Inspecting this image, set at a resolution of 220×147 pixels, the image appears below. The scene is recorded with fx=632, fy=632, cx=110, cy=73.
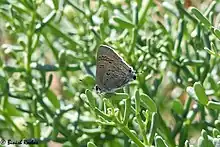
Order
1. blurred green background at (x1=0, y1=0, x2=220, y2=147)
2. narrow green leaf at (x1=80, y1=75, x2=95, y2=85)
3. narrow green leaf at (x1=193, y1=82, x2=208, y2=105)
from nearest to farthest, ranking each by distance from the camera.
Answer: narrow green leaf at (x1=193, y1=82, x2=208, y2=105), narrow green leaf at (x1=80, y1=75, x2=95, y2=85), blurred green background at (x1=0, y1=0, x2=220, y2=147)

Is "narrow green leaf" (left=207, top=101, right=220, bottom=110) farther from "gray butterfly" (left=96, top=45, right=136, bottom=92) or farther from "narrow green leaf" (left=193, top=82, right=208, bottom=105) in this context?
"gray butterfly" (left=96, top=45, right=136, bottom=92)

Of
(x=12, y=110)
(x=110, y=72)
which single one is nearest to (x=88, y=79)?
(x=110, y=72)

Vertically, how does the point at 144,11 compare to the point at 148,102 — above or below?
above

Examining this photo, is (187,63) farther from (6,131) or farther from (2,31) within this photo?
(2,31)

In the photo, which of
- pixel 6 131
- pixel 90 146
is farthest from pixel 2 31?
pixel 90 146

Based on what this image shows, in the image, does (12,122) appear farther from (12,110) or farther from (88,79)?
(88,79)

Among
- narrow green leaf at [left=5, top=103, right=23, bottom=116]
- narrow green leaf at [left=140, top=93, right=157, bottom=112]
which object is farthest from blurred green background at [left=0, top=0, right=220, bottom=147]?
narrow green leaf at [left=140, top=93, right=157, bottom=112]

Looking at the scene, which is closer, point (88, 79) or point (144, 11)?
point (88, 79)

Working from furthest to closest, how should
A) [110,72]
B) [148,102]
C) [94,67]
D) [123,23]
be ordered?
[94,67]
[123,23]
[110,72]
[148,102]

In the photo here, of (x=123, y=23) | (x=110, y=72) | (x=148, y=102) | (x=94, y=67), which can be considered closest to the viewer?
(x=148, y=102)
